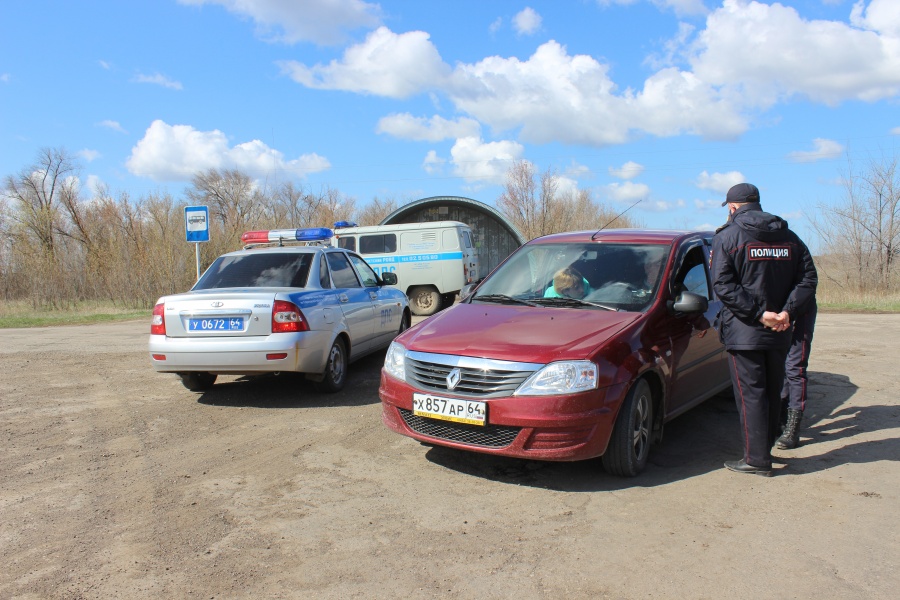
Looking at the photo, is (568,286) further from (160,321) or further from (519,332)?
(160,321)

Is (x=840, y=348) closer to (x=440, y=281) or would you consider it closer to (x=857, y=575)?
(x=857, y=575)

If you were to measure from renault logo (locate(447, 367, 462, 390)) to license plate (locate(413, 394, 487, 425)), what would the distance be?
0.29 feet

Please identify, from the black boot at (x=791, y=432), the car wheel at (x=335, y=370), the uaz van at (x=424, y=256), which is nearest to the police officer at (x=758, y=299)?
the black boot at (x=791, y=432)

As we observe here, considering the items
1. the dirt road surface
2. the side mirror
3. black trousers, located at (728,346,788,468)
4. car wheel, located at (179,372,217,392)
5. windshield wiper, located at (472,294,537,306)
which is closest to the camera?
the dirt road surface

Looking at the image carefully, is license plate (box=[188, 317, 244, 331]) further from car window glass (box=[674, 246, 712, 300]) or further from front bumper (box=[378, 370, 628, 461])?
car window glass (box=[674, 246, 712, 300])

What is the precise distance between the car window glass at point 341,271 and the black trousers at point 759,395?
4.62m

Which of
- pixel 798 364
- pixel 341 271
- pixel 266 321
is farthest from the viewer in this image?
pixel 341 271

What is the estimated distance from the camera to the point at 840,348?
10.1 m

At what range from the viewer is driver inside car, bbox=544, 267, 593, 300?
17.0 feet

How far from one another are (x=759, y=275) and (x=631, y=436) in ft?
4.40

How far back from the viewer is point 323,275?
7.38m

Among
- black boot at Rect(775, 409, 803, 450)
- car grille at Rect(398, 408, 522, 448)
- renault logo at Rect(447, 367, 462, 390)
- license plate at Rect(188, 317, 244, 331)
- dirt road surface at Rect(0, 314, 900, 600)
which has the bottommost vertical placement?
dirt road surface at Rect(0, 314, 900, 600)

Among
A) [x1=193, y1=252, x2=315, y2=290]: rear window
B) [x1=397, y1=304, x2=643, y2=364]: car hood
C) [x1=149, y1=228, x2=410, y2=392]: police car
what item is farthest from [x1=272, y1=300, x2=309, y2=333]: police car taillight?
[x1=397, y1=304, x2=643, y2=364]: car hood

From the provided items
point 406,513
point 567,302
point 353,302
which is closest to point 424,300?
point 353,302
